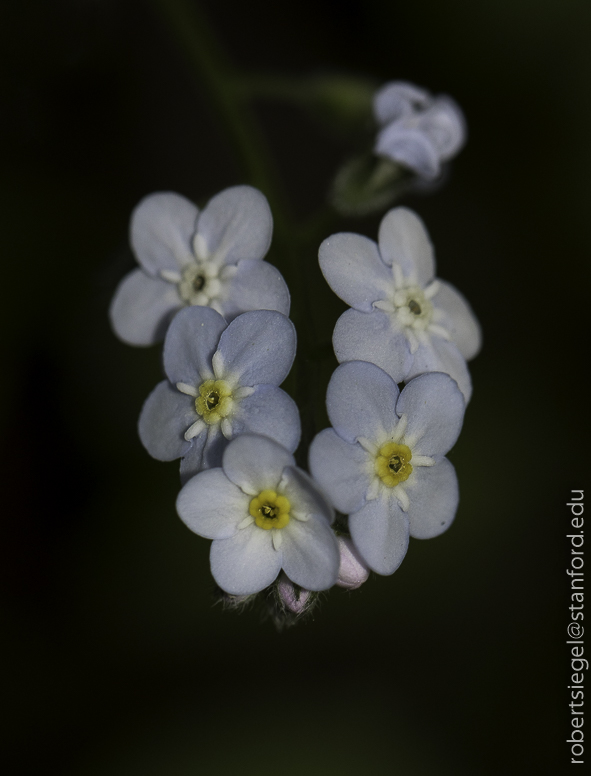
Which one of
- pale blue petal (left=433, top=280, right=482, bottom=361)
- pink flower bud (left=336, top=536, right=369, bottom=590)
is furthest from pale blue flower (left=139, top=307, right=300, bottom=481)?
pale blue petal (left=433, top=280, right=482, bottom=361)

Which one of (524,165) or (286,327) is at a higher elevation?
(524,165)

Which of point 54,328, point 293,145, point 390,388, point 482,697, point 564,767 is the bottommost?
point 564,767

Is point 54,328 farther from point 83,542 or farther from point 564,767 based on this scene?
point 564,767

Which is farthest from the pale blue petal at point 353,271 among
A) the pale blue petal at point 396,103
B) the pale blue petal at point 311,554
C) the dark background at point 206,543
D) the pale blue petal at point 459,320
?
the dark background at point 206,543

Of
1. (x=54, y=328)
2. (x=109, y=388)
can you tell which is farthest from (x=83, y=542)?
(x=54, y=328)

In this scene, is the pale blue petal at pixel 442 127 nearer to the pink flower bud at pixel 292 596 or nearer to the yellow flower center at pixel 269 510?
the yellow flower center at pixel 269 510

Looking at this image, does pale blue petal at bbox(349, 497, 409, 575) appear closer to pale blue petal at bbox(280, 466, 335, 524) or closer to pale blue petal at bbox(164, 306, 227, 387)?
pale blue petal at bbox(280, 466, 335, 524)

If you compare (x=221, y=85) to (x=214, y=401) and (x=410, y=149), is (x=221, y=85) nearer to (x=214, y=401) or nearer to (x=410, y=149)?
(x=410, y=149)
